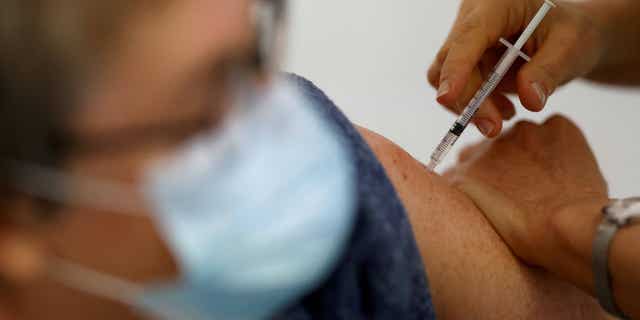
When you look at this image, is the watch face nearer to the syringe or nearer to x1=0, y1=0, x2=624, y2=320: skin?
the syringe

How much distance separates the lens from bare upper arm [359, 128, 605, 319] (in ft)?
3.19

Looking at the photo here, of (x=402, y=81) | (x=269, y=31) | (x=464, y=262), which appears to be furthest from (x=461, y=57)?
(x=402, y=81)

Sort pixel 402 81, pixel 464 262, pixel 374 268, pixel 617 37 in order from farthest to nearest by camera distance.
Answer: pixel 402 81
pixel 617 37
pixel 464 262
pixel 374 268

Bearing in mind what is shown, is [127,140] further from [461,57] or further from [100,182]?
[461,57]

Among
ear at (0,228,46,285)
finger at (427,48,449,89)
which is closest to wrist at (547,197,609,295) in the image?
finger at (427,48,449,89)

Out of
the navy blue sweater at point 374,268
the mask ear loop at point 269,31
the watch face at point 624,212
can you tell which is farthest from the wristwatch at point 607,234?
the mask ear loop at point 269,31

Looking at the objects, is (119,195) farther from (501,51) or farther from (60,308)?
(501,51)

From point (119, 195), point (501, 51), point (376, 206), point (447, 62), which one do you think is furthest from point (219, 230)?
point (501, 51)

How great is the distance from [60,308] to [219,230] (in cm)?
16

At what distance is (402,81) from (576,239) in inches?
35.1

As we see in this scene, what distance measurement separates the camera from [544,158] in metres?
1.11

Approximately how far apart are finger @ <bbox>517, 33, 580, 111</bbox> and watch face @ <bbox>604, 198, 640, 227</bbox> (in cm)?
20

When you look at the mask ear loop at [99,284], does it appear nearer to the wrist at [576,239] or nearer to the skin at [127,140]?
the skin at [127,140]

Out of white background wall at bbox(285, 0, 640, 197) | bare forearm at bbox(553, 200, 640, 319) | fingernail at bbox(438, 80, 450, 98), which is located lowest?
white background wall at bbox(285, 0, 640, 197)
